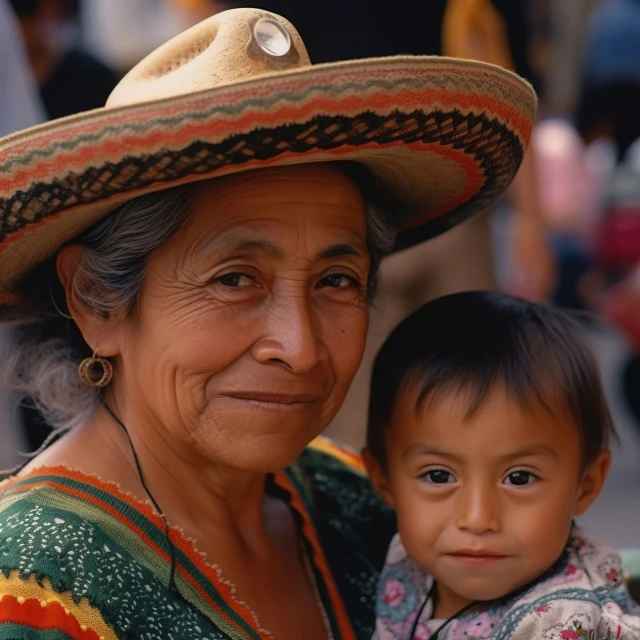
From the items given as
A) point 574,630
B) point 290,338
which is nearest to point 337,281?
point 290,338

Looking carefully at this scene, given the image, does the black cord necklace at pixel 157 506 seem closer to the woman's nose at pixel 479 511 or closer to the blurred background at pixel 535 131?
the woman's nose at pixel 479 511

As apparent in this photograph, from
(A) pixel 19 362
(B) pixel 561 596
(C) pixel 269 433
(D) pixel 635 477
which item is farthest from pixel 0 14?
(D) pixel 635 477

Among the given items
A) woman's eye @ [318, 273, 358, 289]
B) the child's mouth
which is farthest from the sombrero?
the child's mouth

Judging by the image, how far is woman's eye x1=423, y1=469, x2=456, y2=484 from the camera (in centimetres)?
216

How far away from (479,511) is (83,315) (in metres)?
0.85

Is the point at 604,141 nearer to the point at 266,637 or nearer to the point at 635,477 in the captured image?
the point at 635,477

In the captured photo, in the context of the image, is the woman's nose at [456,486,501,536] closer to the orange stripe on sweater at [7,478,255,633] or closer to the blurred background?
the orange stripe on sweater at [7,478,255,633]

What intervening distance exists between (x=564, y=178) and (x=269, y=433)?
222 inches

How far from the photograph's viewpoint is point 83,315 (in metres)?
2.18

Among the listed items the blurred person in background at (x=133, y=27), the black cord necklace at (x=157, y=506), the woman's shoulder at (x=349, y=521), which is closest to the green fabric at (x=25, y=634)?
the black cord necklace at (x=157, y=506)

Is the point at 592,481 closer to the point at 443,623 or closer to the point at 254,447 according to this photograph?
the point at 443,623

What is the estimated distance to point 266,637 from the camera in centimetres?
212

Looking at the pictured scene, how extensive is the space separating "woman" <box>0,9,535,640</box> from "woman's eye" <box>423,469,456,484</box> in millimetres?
231

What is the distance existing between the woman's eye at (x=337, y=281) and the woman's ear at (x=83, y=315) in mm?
409
